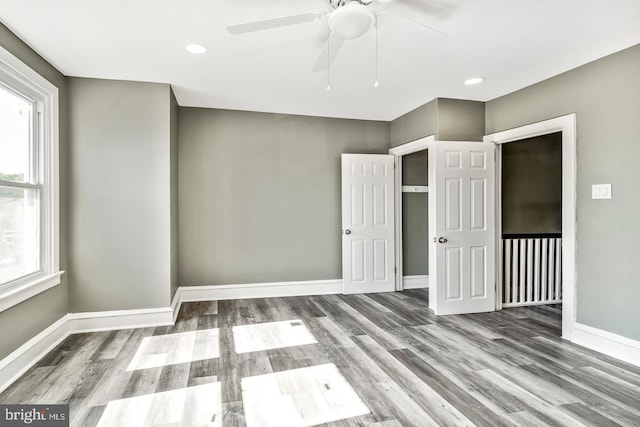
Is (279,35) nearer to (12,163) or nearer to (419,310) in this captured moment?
(12,163)

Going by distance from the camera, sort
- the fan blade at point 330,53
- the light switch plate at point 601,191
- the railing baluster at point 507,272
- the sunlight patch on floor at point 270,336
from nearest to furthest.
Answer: the fan blade at point 330,53
the light switch plate at point 601,191
the sunlight patch on floor at point 270,336
the railing baluster at point 507,272

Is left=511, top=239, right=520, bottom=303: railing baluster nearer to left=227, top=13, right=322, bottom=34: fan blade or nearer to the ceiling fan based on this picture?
the ceiling fan

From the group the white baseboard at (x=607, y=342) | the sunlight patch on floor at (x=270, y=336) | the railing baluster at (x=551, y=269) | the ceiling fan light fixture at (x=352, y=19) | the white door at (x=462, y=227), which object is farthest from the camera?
the railing baluster at (x=551, y=269)

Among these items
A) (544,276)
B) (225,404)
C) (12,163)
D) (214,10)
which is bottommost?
(225,404)

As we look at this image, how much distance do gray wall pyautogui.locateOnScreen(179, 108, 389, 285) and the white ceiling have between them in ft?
2.61

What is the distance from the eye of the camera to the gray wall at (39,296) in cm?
247

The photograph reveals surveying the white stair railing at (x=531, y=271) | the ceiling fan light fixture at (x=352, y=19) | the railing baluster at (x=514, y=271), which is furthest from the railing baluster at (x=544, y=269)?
the ceiling fan light fixture at (x=352, y=19)

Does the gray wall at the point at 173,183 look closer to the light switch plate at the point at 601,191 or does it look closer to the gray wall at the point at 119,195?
the gray wall at the point at 119,195

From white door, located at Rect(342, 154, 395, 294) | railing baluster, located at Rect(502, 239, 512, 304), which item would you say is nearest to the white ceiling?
white door, located at Rect(342, 154, 395, 294)

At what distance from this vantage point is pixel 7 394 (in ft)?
7.49

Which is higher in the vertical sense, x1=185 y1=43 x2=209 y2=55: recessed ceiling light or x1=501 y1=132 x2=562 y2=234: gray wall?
x1=185 y1=43 x2=209 y2=55: recessed ceiling light

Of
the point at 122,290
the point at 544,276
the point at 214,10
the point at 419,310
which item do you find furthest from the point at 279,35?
the point at 544,276

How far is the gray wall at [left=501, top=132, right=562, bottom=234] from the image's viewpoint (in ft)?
14.9

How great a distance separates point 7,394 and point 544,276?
5.50 meters
